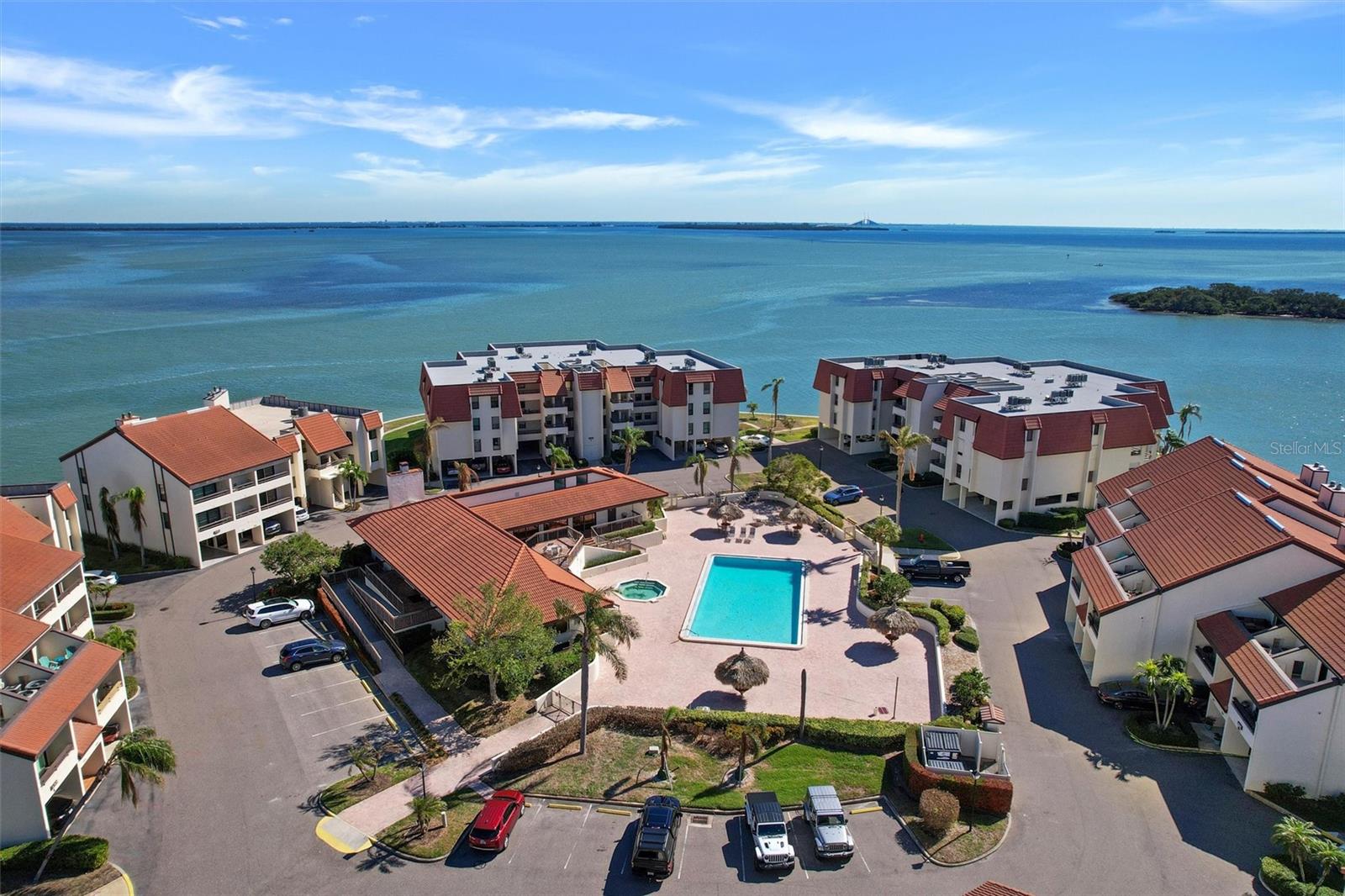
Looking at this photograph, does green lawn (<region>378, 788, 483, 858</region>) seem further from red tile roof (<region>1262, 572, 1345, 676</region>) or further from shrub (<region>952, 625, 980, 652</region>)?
red tile roof (<region>1262, 572, 1345, 676</region>)

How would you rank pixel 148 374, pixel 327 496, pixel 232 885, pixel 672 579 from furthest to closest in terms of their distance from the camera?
pixel 148 374, pixel 327 496, pixel 672 579, pixel 232 885

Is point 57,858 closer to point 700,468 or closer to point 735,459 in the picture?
point 700,468

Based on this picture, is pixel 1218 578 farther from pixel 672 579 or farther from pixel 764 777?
pixel 672 579

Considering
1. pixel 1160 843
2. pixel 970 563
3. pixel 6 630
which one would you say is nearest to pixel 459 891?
pixel 6 630

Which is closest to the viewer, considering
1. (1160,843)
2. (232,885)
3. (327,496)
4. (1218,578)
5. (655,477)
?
(232,885)

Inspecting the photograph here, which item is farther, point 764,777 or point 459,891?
point 764,777

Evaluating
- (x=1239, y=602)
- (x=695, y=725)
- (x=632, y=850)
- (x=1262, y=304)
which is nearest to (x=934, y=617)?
(x=1239, y=602)

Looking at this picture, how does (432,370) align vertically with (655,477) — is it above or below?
above

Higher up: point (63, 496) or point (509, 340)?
point (63, 496)
